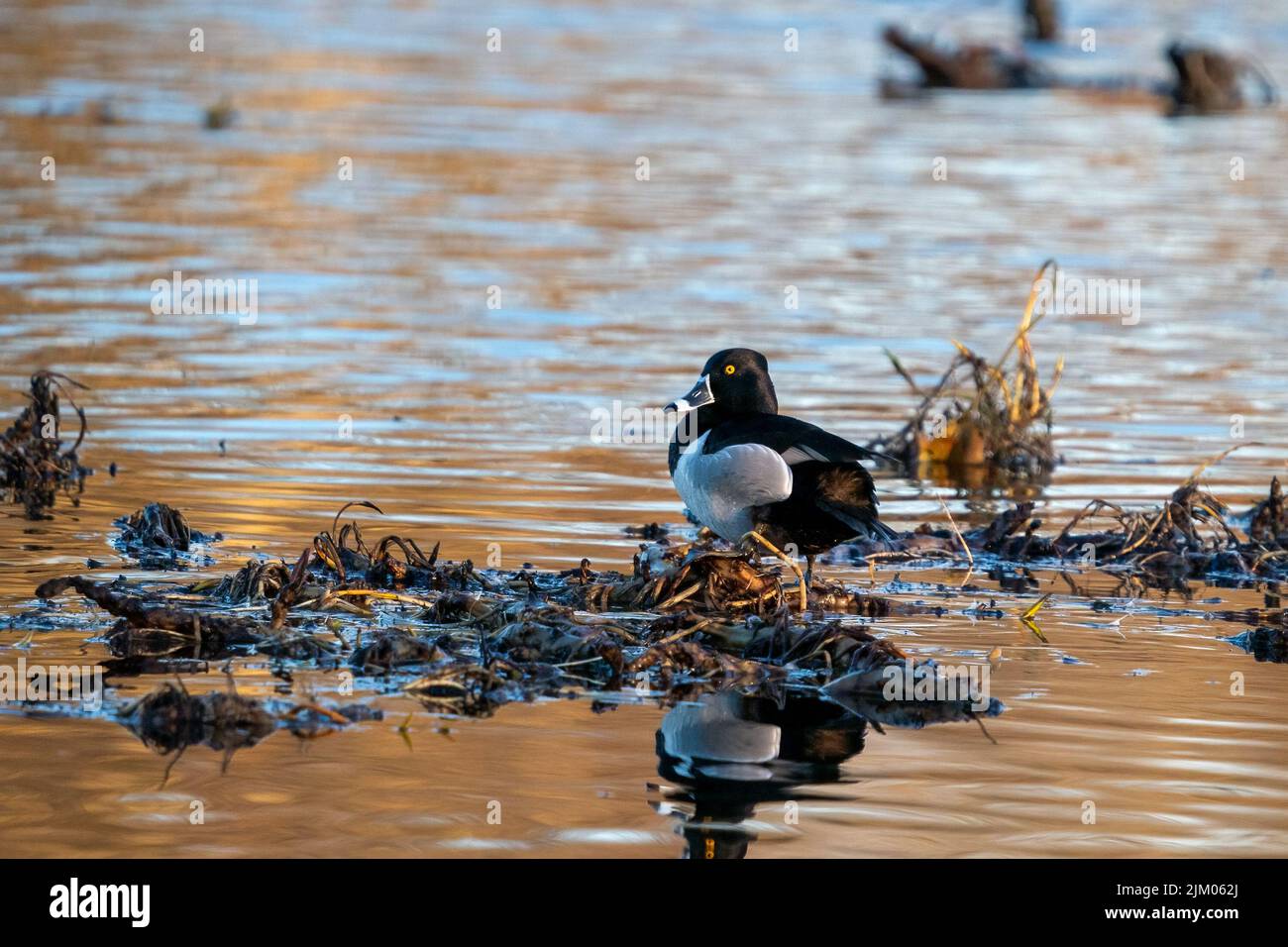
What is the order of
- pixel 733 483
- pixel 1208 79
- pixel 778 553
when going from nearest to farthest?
pixel 778 553 < pixel 733 483 < pixel 1208 79

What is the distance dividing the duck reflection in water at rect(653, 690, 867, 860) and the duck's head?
195 cm

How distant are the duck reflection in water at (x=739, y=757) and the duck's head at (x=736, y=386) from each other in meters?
1.95

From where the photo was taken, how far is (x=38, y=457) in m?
10.4

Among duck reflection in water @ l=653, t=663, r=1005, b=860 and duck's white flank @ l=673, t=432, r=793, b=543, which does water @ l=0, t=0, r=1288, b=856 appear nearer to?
duck reflection in water @ l=653, t=663, r=1005, b=860

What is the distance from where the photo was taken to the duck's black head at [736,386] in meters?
8.84

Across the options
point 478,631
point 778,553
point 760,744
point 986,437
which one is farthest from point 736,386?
point 986,437

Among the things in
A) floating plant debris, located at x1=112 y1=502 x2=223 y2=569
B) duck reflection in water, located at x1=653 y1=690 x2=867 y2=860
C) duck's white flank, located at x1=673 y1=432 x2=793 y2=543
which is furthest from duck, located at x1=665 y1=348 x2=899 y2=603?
floating plant debris, located at x1=112 y1=502 x2=223 y2=569

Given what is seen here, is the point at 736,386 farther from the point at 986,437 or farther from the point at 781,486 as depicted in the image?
the point at 986,437

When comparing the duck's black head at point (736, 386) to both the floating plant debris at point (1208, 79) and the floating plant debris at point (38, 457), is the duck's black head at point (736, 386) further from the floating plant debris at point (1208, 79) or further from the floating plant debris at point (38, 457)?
the floating plant debris at point (1208, 79)

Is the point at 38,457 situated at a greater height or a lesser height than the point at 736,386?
lesser

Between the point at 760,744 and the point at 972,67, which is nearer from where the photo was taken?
the point at 760,744

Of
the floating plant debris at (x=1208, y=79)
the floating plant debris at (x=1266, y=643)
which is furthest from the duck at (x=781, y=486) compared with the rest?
the floating plant debris at (x=1208, y=79)

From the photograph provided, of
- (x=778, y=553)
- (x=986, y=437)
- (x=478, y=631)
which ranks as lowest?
(x=478, y=631)
